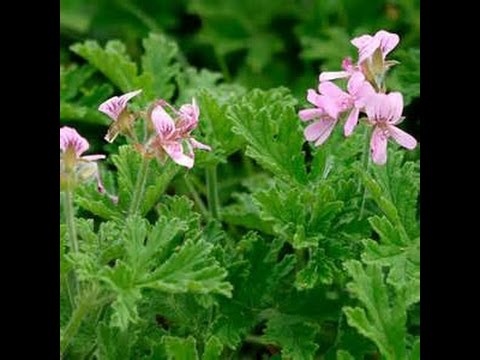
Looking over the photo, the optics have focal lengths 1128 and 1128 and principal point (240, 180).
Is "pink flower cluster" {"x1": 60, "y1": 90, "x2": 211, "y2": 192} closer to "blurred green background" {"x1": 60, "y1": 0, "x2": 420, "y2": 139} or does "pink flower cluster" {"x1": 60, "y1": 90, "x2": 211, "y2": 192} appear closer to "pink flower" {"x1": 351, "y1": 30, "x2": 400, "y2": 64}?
"pink flower" {"x1": 351, "y1": 30, "x2": 400, "y2": 64}

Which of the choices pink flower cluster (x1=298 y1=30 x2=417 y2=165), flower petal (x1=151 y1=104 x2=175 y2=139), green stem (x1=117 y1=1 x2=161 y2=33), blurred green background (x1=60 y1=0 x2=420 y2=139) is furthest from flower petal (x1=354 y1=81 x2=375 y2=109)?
green stem (x1=117 y1=1 x2=161 y2=33)

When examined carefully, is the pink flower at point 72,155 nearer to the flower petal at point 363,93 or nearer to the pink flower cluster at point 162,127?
the pink flower cluster at point 162,127

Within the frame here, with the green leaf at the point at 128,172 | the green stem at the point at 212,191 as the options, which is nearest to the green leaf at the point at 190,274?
the green leaf at the point at 128,172
